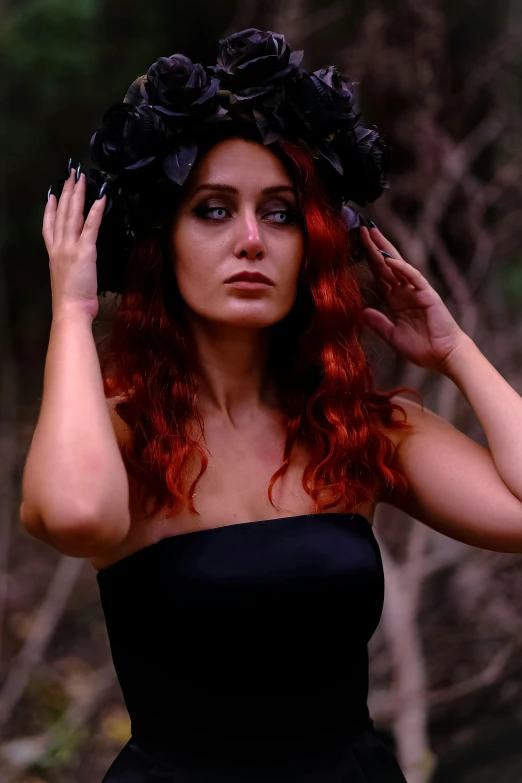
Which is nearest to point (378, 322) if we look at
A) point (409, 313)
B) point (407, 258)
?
point (409, 313)

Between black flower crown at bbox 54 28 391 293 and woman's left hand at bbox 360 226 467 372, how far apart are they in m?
0.18

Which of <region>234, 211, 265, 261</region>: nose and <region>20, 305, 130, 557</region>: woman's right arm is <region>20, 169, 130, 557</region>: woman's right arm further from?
<region>234, 211, 265, 261</region>: nose

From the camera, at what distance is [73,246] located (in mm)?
1112

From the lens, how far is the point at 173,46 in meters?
2.11

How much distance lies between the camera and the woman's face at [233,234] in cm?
A: 116

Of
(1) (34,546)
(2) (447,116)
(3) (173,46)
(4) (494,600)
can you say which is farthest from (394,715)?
(3) (173,46)

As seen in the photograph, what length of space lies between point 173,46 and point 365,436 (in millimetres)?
1330

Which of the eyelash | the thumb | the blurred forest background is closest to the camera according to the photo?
the eyelash

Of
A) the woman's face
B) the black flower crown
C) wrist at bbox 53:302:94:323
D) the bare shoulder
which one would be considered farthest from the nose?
the bare shoulder

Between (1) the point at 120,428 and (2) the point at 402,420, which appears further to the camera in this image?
(2) the point at 402,420

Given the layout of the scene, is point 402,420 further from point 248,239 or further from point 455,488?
point 248,239

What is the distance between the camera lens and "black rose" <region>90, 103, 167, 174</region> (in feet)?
3.75

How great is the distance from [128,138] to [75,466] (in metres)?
0.47

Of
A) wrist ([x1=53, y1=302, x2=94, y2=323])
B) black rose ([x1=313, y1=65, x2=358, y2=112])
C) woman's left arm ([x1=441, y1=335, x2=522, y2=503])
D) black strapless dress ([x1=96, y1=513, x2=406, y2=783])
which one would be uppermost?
black rose ([x1=313, y1=65, x2=358, y2=112])
